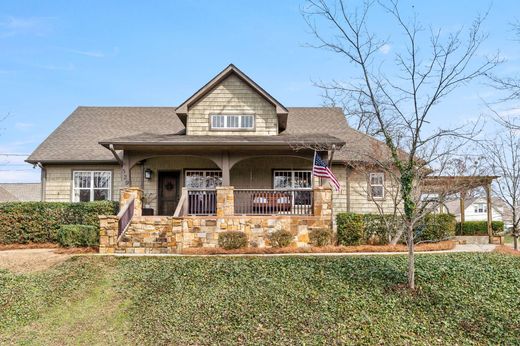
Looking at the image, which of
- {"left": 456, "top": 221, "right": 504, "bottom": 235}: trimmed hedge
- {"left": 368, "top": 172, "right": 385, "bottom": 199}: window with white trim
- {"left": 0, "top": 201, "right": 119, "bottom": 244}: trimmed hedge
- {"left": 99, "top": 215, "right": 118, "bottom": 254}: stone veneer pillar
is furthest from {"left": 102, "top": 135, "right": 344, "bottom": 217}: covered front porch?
{"left": 456, "top": 221, "right": 504, "bottom": 235}: trimmed hedge

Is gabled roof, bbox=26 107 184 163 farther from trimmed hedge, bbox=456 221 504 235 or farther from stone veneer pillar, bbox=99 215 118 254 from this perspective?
trimmed hedge, bbox=456 221 504 235

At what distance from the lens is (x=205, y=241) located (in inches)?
515

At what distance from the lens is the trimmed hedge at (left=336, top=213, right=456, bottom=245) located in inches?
537

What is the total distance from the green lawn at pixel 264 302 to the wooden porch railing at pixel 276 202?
3.23 metres

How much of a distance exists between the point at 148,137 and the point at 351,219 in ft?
25.7

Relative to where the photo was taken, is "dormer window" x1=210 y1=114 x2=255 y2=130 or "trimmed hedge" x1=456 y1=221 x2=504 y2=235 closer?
"dormer window" x1=210 y1=114 x2=255 y2=130

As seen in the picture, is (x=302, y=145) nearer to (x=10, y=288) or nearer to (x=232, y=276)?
(x=232, y=276)

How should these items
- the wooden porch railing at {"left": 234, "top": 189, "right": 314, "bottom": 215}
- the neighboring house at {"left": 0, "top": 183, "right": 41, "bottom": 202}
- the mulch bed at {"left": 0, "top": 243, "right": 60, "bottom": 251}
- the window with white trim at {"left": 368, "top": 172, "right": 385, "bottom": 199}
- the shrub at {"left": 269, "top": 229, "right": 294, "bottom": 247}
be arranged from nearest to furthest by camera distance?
the shrub at {"left": 269, "top": 229, "right": 294, "bottom": 247} < the mulch bed at {"left": 0, "top": 243, "right": 60, "bottom": 251} < the wooden porch railing at {"left": 234, "top": 189, "right": 314, "bottom": 215} < the window with white trim at {"left": 368, "top": 172, "right": 385, "bottom": 199} < the neighboring house at {"left": 0, "top": 183, "right": 41, "bottom": 202}

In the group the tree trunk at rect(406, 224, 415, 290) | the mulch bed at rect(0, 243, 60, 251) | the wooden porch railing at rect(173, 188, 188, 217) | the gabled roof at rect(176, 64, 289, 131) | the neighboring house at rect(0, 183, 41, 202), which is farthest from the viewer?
the neighboring house at rect(0, 183, 41, 202)

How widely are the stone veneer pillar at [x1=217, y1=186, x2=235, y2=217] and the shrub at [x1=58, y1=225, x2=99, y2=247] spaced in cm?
390

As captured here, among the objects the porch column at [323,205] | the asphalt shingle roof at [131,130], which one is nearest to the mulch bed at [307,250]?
the porch column at [323,205]

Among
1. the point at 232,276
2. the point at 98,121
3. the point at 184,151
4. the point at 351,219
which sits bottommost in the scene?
the point at 232,276

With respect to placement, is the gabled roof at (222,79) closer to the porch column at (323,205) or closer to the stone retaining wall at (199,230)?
the porch column at (323,205)

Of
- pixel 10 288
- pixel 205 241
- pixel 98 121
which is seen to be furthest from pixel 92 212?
pixel 98 121
